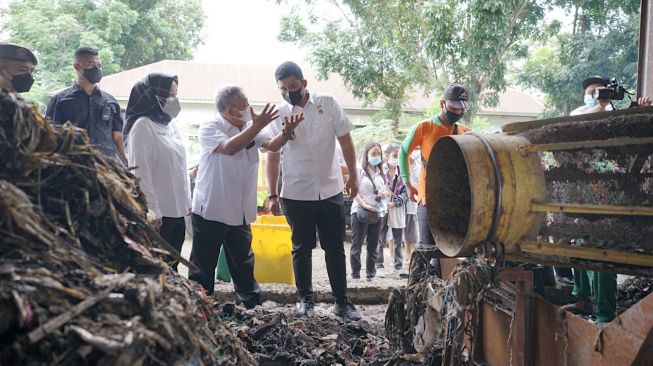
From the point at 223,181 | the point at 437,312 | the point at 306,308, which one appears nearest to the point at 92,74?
the point at 223,181

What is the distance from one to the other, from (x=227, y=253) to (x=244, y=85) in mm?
19108

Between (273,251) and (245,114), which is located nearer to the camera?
(245,114)

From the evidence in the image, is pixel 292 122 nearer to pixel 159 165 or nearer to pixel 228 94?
pixel 228 94

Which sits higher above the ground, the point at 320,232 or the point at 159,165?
the point at 159,165

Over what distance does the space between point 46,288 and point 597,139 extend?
8.23 feet

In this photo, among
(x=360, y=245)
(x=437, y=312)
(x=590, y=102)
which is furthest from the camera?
(x=360, y=245)

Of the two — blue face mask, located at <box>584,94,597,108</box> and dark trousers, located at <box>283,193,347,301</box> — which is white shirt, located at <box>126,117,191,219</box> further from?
blue face mask, located at <box>584,94,597,108</box>

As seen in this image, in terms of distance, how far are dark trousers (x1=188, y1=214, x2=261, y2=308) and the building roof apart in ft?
49.9

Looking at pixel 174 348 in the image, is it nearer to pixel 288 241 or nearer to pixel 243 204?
pixel 243 204

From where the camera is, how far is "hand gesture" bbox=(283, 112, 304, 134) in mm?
4402

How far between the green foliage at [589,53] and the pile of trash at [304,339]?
10.7 m

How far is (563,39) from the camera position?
14742 mm

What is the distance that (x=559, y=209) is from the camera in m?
2.66

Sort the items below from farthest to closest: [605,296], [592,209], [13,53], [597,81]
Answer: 1. [597,81]
2. [13,53]
3. [605,296]
4. [592,209]
